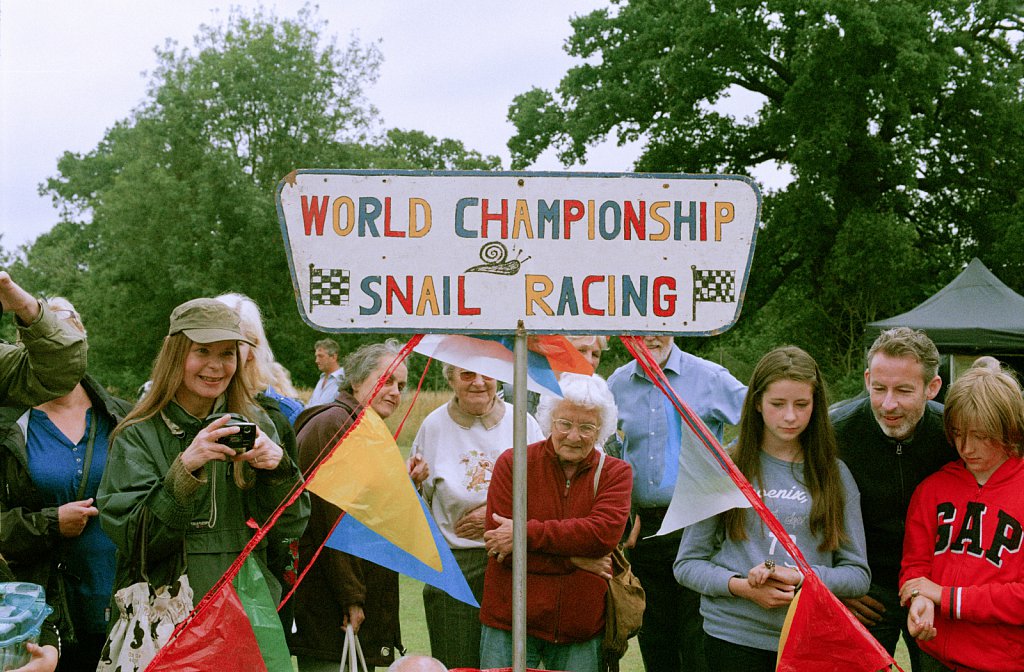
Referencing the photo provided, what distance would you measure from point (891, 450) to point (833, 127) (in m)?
15.1

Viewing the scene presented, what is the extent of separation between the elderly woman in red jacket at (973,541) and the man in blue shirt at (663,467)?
107 centimetres

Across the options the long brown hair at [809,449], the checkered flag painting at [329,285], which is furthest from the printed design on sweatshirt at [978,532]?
the checkered flag painting at [329,285]

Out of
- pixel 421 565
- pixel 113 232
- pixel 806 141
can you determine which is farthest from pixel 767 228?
pixel 421 565

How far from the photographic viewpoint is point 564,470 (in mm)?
3166

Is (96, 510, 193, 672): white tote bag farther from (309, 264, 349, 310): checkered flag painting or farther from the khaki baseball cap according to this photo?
(309, 264, 349, 310): checkered flag painting

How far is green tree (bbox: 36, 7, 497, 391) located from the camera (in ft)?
76.4

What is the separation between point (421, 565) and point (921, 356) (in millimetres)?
1542

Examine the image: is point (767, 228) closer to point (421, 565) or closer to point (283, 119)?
point (283, 119)

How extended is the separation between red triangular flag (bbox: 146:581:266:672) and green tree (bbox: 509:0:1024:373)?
1542cm

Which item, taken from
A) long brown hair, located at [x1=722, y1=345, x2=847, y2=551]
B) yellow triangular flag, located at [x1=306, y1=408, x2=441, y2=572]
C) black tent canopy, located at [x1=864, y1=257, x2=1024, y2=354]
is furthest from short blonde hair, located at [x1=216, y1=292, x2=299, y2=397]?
black tent canopy, located at [x1=864, y1=257, x2=1024, y2=354]

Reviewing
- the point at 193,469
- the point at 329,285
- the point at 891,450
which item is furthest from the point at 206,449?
the point at 891,450

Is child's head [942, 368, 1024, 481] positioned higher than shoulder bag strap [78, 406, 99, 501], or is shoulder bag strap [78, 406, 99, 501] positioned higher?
child's head [942, 368, 1024, 481]

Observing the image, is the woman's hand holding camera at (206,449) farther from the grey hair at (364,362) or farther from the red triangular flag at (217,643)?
the grey hair at (364,362)

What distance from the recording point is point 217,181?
2358cm
